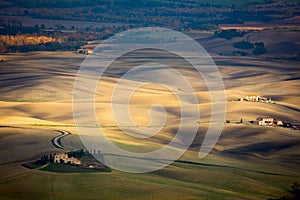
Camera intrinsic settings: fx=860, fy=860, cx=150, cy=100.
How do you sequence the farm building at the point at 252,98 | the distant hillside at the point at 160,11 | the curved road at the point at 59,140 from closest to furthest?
the curved road at the point at 59,140
the farm building at the point at 252,98
the distant hillside at the point at 160,11

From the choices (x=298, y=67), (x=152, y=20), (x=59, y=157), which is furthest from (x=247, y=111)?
(x=152, y=20)

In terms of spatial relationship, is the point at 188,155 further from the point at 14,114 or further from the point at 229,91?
the point at 229,91

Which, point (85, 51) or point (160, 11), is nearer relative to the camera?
point (85, 51)

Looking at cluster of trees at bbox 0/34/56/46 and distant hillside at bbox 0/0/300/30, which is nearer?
cluster of trees at bbox 0/34/56/46

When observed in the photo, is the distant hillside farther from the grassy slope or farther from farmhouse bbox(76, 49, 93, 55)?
the grassy slope

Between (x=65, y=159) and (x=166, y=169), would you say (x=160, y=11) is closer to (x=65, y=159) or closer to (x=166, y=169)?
(x=166, y=169)

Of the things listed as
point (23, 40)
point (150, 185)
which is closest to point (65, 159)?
point (150, 185)

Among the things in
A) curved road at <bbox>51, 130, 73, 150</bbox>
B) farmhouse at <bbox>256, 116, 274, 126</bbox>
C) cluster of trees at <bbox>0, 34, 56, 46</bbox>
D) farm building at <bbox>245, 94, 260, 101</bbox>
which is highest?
cluster of trees at <bbox>0, 34, 56, 46</bbox>

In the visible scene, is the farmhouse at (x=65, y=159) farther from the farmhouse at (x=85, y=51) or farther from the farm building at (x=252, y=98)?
the farmhouse at (x=85, y=51)

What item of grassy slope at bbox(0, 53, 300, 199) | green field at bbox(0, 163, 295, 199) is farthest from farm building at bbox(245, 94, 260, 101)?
green field at bbox(0, 163, 295, 199)

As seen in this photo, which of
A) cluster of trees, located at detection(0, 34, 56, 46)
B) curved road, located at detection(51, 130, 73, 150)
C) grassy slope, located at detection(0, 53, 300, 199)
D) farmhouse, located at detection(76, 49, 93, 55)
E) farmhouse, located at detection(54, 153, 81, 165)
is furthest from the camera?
cluster of trees, located at detection(0, 34, 56, 46)

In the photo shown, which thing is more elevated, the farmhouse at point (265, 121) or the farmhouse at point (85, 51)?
the farmhouse at point (85, 51)

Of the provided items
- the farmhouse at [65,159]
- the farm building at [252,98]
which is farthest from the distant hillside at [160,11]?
the farmhouse at [65,159]

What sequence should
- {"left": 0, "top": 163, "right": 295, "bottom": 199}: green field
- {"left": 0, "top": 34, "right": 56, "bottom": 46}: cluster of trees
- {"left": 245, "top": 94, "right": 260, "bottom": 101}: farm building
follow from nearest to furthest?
{"left": 0, "top": 163, "right": 295, "bottom": 199}: green field, {"left": 245, "top": 94, "right": 260, "bottom": 101}: farm building, {"left": 0, "top": 34, "right": 56, "bottom": 46}: cluster of trees
